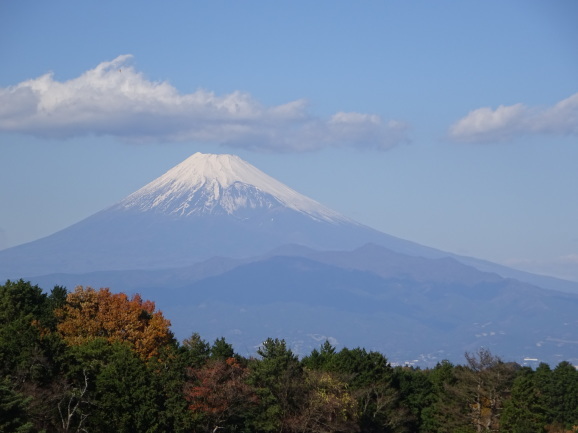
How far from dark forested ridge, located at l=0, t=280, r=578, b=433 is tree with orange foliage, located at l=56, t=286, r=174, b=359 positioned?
0.08 m

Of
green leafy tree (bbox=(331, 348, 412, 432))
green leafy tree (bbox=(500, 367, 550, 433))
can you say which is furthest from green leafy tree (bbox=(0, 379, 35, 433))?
green leafy tree (bbox=(500, 367, 550, 433))

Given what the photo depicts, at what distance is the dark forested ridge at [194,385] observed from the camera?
164 feet

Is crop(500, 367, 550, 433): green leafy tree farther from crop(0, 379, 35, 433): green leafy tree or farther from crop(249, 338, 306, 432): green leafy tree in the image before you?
crop(0, 379, 35, 433): green leafy tree

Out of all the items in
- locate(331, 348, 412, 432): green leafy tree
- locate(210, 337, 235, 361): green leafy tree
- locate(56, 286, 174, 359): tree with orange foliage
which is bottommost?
locate(331, 348, 412, 432): green leafy tree

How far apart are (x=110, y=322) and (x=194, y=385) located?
37.3 feet

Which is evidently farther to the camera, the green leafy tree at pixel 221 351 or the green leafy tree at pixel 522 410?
the green leafy tree at pixel 221 351

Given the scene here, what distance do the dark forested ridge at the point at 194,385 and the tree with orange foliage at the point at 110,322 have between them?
0.28ft

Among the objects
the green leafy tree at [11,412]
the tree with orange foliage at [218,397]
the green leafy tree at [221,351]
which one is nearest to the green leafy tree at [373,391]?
the green leafy tree at [221,351]

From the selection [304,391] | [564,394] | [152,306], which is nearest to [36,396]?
[304,391]

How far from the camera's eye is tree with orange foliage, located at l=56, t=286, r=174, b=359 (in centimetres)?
6253

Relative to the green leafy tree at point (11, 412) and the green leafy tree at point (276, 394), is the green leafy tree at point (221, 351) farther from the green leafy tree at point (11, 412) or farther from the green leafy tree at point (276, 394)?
the green leafy tree at point (11, 412)

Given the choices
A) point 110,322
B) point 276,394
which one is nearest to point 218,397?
point 276,394

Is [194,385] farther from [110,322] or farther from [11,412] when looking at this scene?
[11,412]

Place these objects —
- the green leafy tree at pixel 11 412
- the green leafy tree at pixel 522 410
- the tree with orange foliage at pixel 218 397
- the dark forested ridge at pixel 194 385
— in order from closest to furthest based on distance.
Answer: the green leafy tree at pixel 11 412
the dark forested ridge at pixel 194 385
the tree with orange foliage at pixel 218 397
the green leafy tree at pixel 522 410
